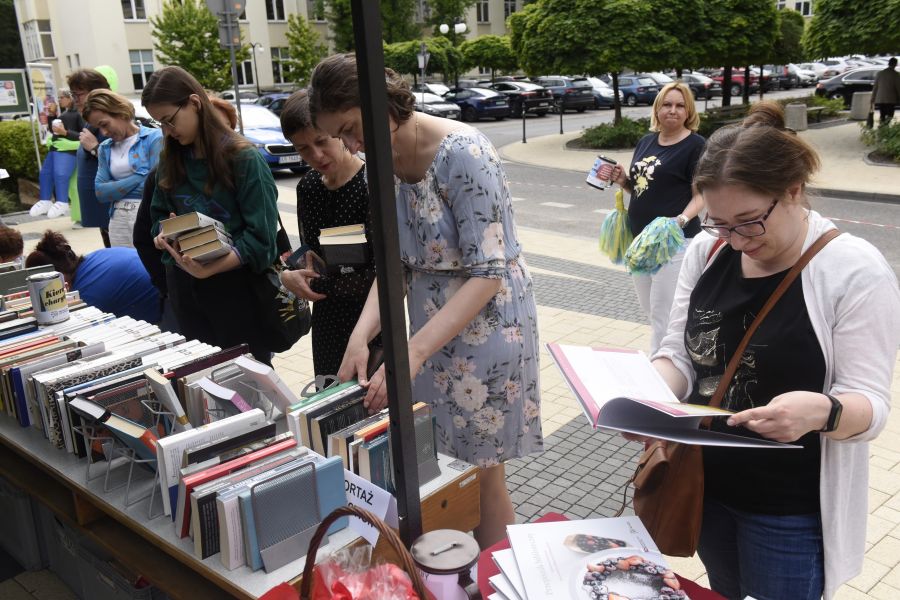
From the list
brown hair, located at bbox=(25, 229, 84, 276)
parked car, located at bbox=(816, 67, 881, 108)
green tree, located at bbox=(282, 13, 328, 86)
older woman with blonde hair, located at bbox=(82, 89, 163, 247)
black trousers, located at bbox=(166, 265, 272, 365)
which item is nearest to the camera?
black trousers, located at bbox=(166, 265, 272, 365)

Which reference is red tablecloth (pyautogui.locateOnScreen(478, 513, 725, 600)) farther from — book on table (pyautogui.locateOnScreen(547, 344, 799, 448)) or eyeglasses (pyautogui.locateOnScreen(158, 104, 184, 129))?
eyeglasses (pyautogui.locateOnScreen(158, 104, 184, 129))

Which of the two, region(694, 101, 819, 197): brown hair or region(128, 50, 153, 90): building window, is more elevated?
region(128, 50, 153, 90): building window

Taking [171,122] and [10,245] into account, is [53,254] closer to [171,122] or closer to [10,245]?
[10,245]

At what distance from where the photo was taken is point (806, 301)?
5.60 feet

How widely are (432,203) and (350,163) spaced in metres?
0.97

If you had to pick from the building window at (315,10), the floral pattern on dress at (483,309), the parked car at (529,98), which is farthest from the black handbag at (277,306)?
the building window at (315,10)

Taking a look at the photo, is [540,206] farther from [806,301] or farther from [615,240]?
[806,301]

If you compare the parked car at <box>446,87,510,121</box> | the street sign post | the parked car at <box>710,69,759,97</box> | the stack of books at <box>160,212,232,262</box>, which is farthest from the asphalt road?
the parked car at <box>710,69,759,97</box>

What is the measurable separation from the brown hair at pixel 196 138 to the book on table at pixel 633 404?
2051 millimetres

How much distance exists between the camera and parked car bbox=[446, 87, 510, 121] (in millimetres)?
28391

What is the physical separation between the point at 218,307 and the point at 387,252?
7.68 feet

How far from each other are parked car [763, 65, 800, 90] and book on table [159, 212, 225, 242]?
126ft

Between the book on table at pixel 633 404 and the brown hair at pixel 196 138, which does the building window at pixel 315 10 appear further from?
the book on table at pixel 633 404

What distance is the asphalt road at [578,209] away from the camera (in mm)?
9836
